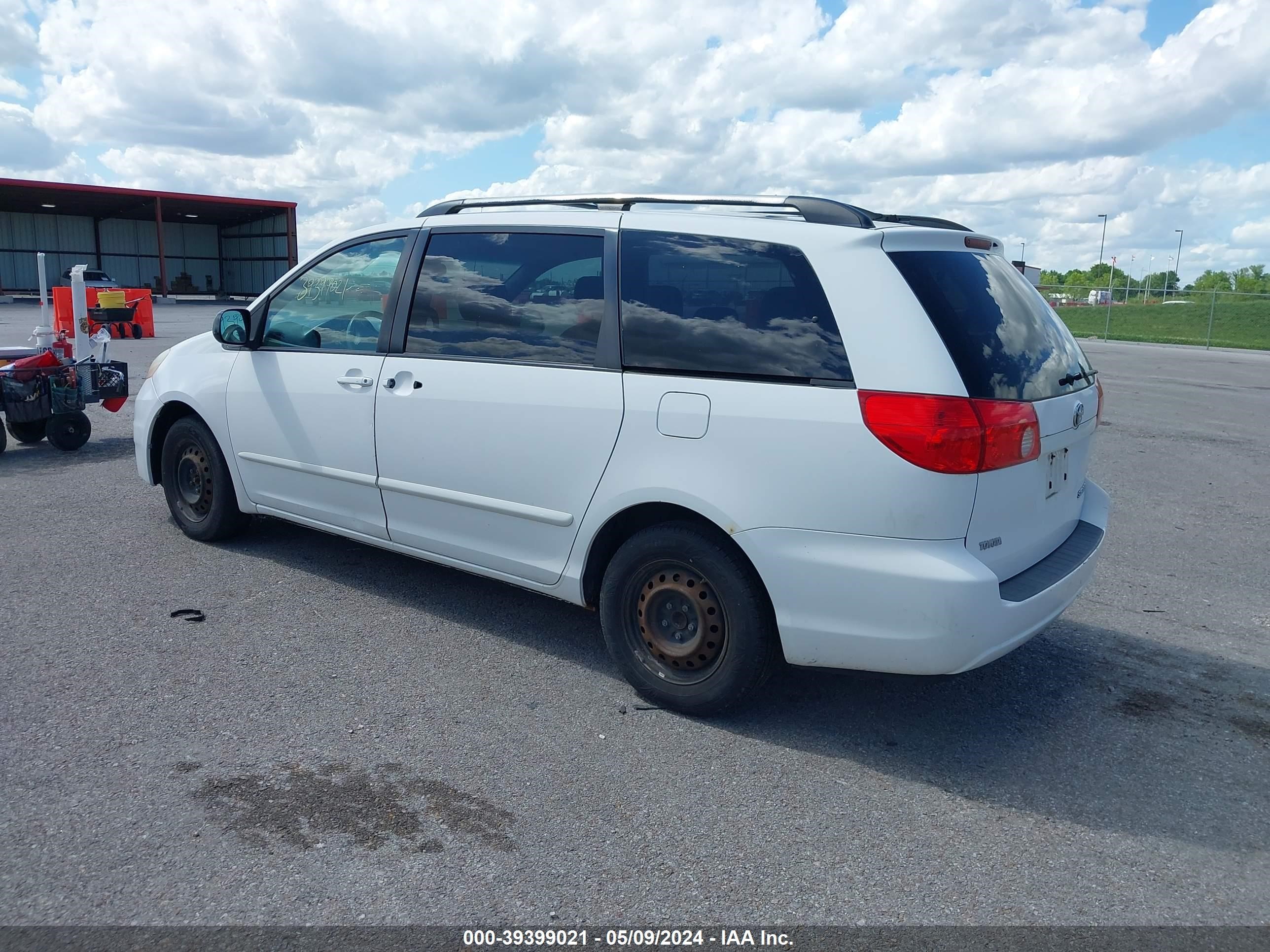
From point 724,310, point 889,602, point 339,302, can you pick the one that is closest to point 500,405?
point 724,310

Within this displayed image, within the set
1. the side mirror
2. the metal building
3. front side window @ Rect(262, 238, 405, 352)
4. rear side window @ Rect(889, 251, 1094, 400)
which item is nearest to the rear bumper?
rear side window @ Rect(889, 251, 1094, 400)

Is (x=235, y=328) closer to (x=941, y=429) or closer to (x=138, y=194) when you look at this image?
(x=941, y=429)

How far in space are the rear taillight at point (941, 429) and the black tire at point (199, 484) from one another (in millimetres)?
3757

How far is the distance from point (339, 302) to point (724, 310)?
2.22 m

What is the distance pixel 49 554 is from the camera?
5625 millimetres

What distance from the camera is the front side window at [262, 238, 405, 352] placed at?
15.8 feet

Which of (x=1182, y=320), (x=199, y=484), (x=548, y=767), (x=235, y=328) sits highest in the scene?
(x=1182, y=320)

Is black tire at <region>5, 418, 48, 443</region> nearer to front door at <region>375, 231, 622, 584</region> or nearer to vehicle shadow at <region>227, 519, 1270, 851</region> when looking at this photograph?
vehicle shadow at <region>227, 519, 1270, 851</region>

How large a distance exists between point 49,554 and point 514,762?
3585 mm

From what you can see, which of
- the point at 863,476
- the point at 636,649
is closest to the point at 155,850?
the point at 636,649

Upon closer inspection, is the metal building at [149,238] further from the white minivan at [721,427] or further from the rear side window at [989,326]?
the rear side window at [989,326]

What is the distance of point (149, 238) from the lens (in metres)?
52.5

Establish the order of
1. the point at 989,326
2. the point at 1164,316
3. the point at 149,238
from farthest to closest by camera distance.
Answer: the point at 149,238 → the point at 1164,316 → the point at 989,326

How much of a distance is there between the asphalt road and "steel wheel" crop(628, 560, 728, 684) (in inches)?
8.6
